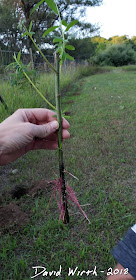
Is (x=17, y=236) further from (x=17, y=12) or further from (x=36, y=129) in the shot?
(x=17, y=12)

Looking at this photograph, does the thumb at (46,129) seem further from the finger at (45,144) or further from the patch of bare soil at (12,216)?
the patch of bare soil at (12,216)

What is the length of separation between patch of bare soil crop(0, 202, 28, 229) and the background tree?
11292mm

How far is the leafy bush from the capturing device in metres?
21.0

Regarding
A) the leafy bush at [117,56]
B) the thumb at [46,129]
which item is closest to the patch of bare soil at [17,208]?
the thumb at [46,129]

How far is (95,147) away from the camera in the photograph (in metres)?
2.90

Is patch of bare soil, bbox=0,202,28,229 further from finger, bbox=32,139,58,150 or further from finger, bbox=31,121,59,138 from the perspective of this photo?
finger, bbox=31,121,59,138

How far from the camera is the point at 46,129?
49.0 inches

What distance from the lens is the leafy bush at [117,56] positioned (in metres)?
21.0

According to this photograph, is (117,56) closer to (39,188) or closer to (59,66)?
(39,188)

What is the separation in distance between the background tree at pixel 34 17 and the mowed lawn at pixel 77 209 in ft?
33.4

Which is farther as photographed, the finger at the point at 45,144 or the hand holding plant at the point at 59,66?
the finger at the point at 45,144

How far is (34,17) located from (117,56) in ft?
36.8

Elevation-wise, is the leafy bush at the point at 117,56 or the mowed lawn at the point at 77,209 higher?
the leafy bush at the point at 117,56

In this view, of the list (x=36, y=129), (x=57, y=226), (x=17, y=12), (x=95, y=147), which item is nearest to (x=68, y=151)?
(x=95, y=147)
